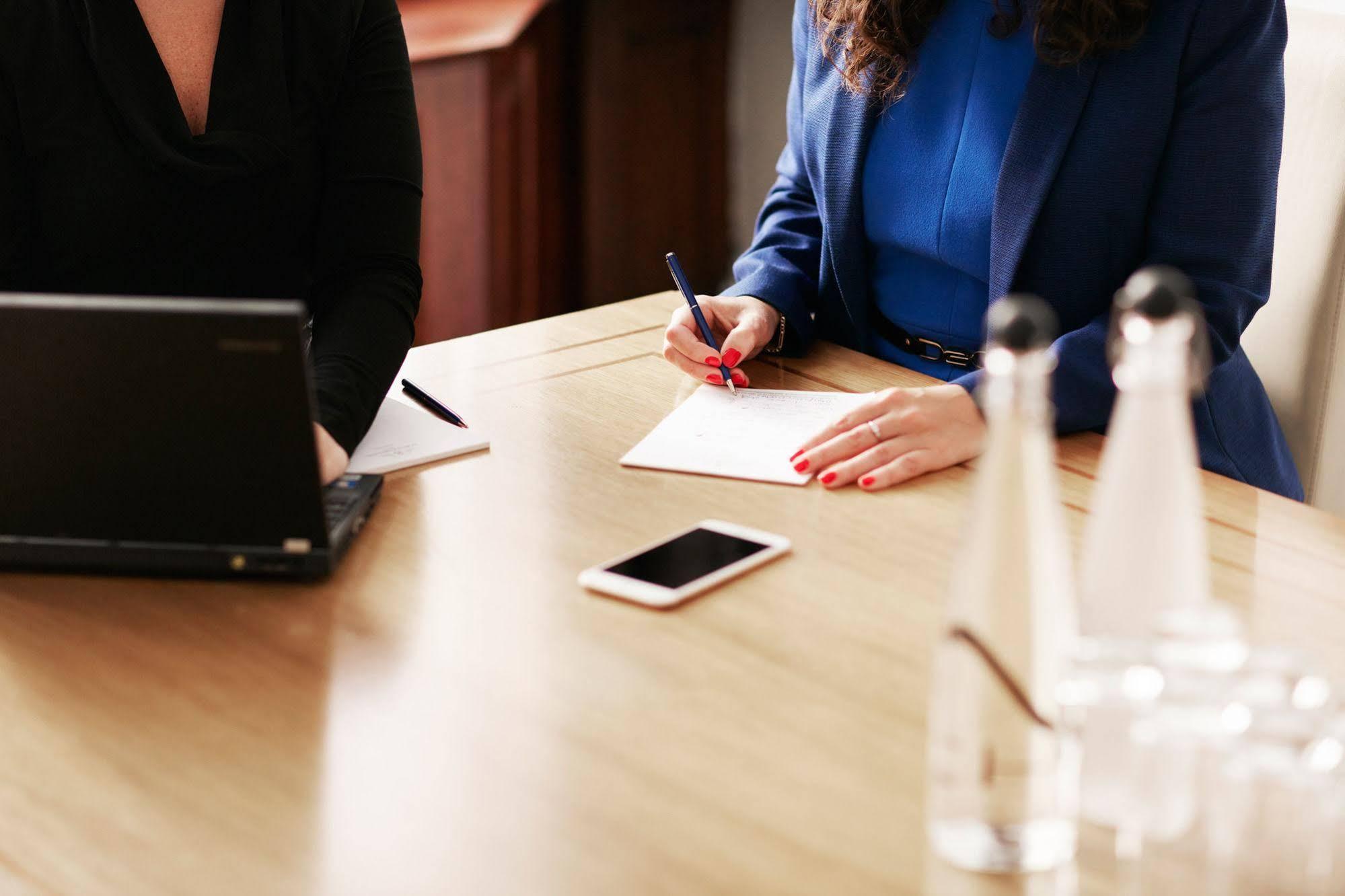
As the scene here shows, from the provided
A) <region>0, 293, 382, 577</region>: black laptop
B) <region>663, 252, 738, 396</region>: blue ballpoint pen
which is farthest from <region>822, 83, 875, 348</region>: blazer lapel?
<region>0, 293, 382, 577</region>: black laptop

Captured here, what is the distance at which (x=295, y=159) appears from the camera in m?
1.40

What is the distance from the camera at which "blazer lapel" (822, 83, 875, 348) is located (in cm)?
158

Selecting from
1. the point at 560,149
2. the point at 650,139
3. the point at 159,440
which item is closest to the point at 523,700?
the point at 159,440

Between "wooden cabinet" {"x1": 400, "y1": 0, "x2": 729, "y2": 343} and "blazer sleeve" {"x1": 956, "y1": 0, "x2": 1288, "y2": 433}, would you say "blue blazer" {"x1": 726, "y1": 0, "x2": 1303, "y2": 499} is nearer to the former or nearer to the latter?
"blazer sleeve" {"x1": 956, "y1": 0, "x2": 1288, "y2": 433}

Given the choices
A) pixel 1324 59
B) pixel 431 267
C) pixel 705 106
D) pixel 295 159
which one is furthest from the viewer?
pixel 705 106

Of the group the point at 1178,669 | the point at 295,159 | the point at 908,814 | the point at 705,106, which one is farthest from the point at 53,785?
the point at 705,106

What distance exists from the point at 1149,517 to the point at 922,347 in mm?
986

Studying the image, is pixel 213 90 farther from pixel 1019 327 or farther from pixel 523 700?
pixel 1019 327

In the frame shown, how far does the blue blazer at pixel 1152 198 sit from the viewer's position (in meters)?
1.32

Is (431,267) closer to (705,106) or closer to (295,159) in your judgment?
(705,106)

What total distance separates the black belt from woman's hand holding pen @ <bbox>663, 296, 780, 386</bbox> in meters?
0.20

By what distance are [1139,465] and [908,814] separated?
0.23 meters

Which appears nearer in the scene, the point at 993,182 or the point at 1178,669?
the point at 1178,669

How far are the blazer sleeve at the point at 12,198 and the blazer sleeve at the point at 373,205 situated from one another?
11.3 inches
